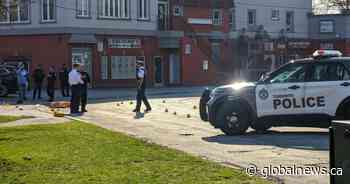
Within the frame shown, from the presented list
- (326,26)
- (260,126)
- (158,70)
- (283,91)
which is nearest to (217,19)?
(158,70)

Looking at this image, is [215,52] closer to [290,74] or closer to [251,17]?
[251,17]

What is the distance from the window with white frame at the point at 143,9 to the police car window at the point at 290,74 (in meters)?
33.5

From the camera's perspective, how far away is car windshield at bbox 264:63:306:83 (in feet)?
46.5

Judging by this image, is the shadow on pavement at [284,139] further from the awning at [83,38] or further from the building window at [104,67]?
the building window at [104,67]

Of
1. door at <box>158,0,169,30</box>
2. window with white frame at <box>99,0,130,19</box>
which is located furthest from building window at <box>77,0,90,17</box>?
door at <box>158,0,169,30</box>

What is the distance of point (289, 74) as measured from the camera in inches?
563

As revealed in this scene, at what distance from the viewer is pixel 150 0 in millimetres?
47781

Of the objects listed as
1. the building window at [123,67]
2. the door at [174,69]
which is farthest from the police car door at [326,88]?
the door at [174,69]

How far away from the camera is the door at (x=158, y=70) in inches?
Answer: 1934

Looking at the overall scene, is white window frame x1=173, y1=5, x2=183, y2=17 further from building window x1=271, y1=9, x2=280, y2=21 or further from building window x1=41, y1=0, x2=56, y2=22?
building window x1=271, y1=9, x2=280, y2=21

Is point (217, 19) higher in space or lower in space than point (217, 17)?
lower

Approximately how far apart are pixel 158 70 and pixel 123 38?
469cm

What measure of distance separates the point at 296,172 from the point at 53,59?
34.9 m

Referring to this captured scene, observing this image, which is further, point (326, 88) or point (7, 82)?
point (7, 82)
